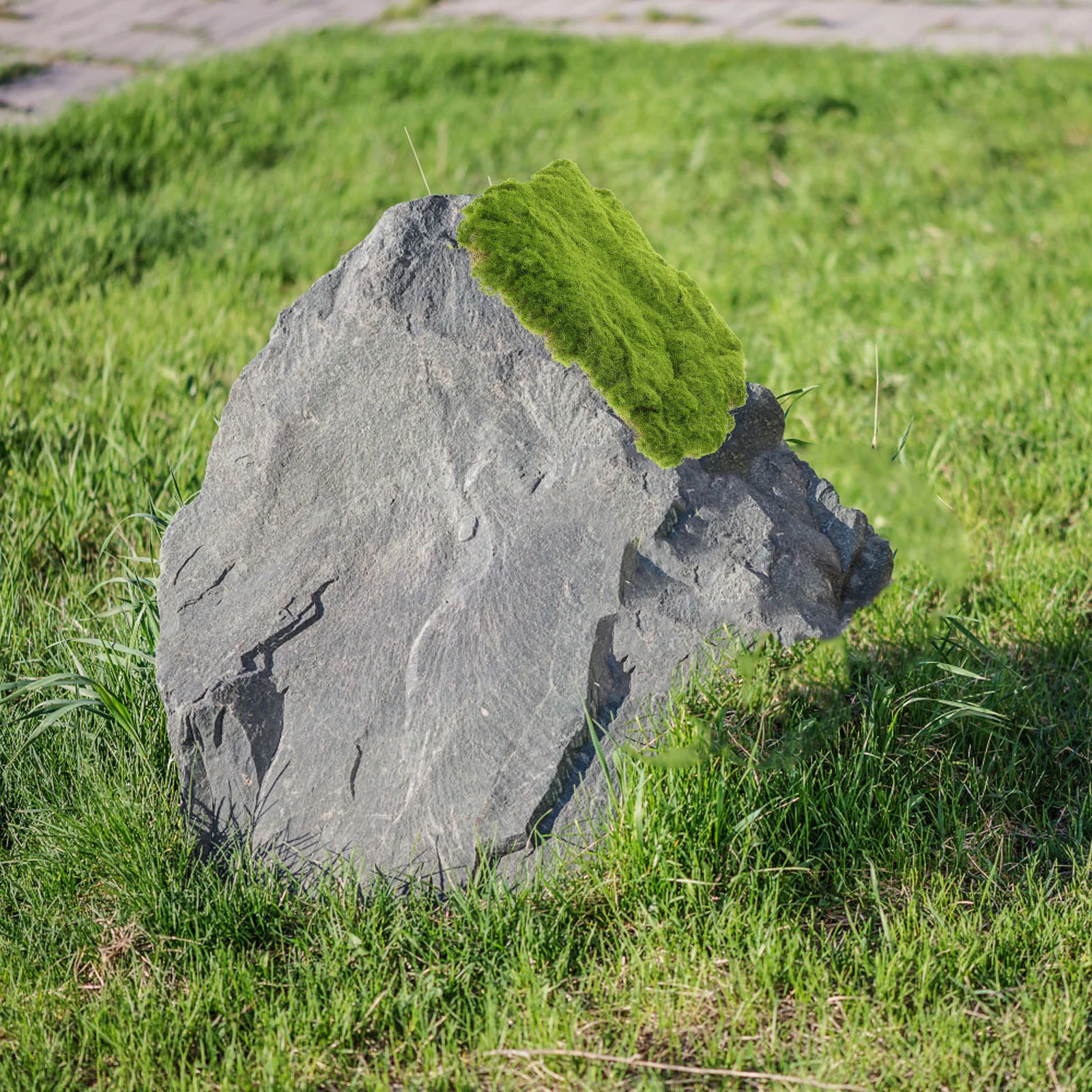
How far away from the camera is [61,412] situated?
11.2 ft

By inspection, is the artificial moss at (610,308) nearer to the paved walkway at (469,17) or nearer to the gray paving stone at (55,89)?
the gray paving stone at (55,89)

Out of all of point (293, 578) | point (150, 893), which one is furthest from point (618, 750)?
point (150, 893)

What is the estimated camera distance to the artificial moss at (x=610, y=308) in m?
1.93

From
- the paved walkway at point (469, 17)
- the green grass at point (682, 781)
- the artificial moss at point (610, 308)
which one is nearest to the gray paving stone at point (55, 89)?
the paved walkway at point (469, 17)

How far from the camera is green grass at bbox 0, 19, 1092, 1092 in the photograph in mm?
1711

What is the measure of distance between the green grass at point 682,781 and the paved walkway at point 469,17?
2.07m

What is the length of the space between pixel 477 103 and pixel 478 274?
5.07 metres

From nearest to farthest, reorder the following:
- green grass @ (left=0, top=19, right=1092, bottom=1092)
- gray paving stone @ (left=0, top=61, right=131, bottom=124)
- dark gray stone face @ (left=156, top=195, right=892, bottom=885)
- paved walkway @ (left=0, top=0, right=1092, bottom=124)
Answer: green grass @ (left=0, top=19, right=1092, bottom=1092), dark gray stone face @ (left=156, top=195, right=892, bottom=885), gray paving stone @ (left=0, top=61, right=131, bottom=124), paved walkway @ (left=0, top=0, right=1092, bottom=124)

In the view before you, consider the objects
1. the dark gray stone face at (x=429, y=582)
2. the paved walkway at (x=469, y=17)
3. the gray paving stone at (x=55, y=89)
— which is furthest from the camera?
the paved walkway at (x=469, y=17)

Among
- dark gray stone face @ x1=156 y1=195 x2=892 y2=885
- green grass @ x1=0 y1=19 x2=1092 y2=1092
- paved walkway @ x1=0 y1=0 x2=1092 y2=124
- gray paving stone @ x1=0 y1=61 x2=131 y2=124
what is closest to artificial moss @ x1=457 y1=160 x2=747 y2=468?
dark gray stone face @ x1=156 y1=195 x2=892 y2=885

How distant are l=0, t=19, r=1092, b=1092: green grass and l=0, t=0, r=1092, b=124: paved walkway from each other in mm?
2066

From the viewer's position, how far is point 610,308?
2.06 m

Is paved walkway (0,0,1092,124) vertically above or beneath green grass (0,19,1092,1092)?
above

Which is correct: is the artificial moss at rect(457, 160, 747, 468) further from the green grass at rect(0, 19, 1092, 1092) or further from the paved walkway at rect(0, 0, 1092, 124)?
the paved walkway at rect(0, 0, 1092, 124)
